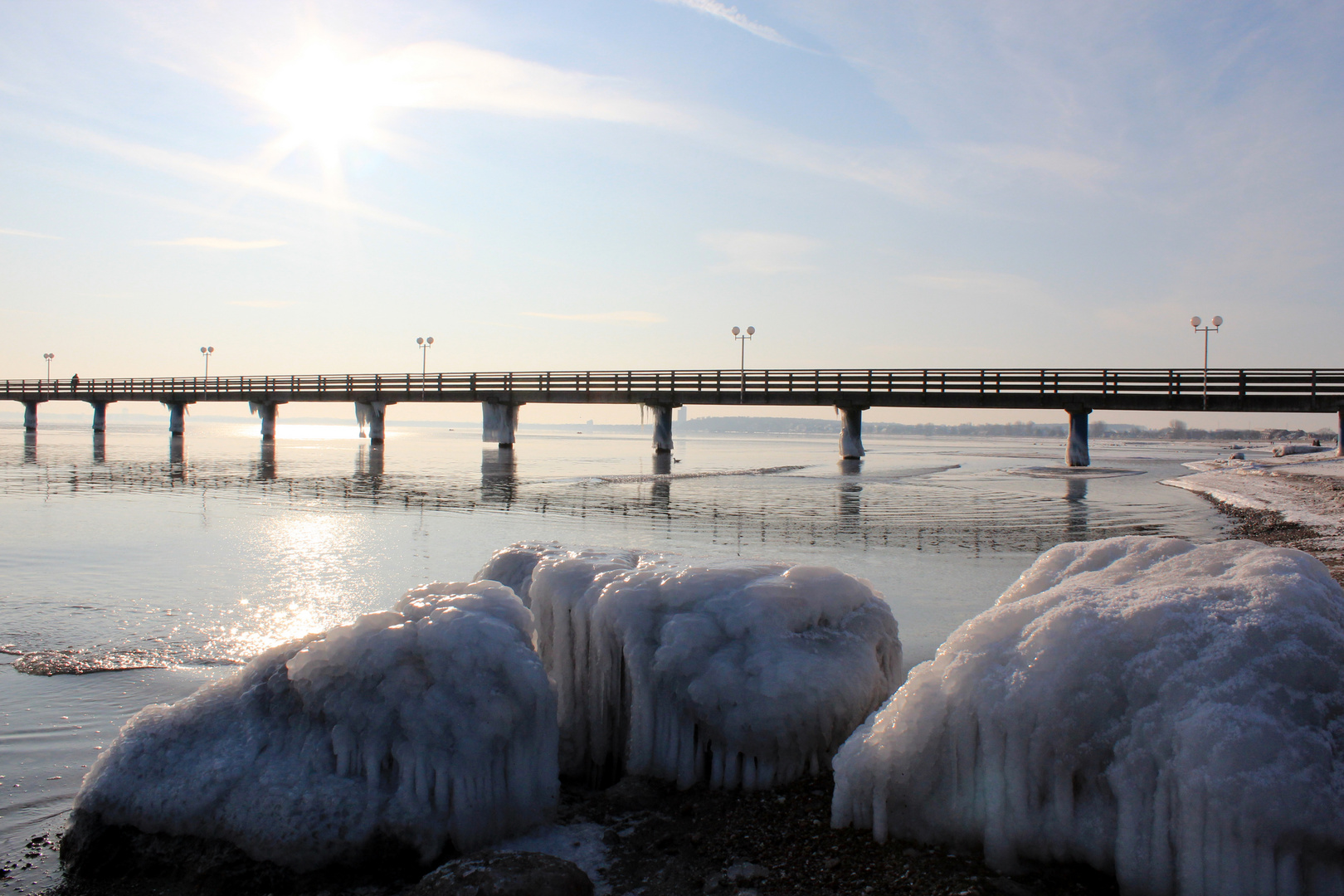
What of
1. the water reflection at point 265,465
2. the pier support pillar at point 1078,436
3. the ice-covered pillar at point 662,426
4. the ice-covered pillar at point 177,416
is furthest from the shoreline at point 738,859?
the ice-covered pillar at point 177,416

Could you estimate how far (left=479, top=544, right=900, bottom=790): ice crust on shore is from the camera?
375cm

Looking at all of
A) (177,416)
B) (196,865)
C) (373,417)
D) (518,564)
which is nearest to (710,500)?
(518,564)

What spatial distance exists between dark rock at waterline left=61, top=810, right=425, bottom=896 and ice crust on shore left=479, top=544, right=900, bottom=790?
1226 millimetres

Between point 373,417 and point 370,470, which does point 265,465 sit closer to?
point 370,470

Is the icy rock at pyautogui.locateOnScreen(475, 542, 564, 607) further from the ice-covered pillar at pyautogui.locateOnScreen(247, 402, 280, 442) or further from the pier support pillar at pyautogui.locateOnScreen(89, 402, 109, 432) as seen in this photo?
the pier support pillar at pyautogui.locateOnScreen(89, 402, 109, 432)

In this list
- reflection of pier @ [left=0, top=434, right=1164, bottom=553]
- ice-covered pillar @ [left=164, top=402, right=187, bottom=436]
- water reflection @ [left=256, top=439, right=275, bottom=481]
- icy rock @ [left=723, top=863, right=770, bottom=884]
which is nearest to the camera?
icy rock @ [left=723, top=863, right=770, bottom=884]

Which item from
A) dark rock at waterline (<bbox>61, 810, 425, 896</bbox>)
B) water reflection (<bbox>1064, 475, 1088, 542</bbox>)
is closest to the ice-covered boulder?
dark rock at waterline (<bbox>61, 810, 425, 896</bbox>)

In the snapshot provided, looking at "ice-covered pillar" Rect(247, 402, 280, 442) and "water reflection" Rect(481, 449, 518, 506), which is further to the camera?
"ice-covered pillar" Rect(247, 402, 280, 442)

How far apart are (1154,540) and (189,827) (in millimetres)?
4502

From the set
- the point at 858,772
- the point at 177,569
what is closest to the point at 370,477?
the point at 177,569

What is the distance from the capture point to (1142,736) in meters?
2.67

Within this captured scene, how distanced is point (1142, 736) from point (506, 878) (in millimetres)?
2280

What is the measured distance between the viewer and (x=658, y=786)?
388cm

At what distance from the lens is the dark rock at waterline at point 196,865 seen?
3.07m
